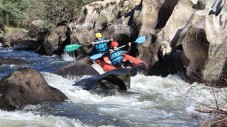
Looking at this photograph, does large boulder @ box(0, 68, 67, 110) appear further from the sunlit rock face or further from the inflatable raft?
the inflatable raft

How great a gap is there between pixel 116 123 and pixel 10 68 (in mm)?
8369

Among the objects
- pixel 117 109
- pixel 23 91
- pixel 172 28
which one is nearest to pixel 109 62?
pixel 172 28

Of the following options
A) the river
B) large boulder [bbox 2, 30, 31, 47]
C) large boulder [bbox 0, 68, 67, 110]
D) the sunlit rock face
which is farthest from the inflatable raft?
large boulder [bbox 2, 30, 31, 47]

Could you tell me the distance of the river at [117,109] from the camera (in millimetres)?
7035

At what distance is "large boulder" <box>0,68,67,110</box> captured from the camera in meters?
7.86

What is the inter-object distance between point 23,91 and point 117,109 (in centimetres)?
203

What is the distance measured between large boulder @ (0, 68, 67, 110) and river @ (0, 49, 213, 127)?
0.73 ft

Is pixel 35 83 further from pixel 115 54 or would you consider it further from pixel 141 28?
pixel 141 28

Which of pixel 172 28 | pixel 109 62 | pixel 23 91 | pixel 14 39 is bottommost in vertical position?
pixel 14 39

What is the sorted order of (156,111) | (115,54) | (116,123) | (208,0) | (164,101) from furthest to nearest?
1. (208,0)
2. (115,54)
3. (164,101)
4. (156,111)
5. (116,123)

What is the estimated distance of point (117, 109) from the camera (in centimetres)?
838

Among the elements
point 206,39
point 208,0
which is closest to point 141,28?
point 208,0

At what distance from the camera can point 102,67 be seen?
13.0 metres

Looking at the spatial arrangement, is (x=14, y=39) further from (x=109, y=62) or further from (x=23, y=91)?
(x=23, y=91)
